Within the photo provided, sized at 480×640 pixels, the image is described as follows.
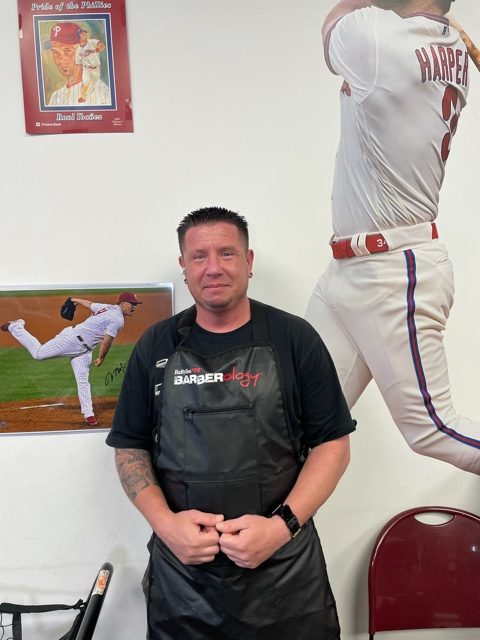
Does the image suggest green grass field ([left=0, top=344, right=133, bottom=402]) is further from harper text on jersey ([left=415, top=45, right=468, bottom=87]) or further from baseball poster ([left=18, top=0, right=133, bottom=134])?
harper text on jersey ([left=415, top=45, right=468, bottom=87])

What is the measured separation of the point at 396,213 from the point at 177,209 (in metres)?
0.60

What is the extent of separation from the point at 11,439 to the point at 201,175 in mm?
946

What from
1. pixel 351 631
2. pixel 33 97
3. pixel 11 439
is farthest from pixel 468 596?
pixel 33 97

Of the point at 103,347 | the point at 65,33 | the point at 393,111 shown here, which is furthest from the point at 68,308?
the point at 393,111

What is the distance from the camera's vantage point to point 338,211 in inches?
50.6

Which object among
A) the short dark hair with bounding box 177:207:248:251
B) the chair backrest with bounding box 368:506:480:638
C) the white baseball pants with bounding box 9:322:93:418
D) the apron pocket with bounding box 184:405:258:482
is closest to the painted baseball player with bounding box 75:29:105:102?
the short dark hair with bounding box 177:207:248:251

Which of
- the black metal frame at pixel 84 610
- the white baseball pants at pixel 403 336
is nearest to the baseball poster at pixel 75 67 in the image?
the white baseball pants at pixel 403 336

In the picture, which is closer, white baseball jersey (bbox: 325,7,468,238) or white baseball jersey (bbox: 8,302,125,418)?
white baseball jersey (bbox: 325,7,468,238)

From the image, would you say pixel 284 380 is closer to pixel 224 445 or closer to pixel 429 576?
pixel 224 445

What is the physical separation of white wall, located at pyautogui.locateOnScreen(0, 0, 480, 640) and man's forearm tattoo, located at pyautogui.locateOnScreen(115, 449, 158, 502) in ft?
1.10

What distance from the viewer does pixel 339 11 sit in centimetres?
124

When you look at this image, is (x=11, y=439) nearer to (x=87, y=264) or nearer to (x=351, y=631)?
(x=87, y=264)

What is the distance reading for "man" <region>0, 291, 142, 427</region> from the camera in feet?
4.31

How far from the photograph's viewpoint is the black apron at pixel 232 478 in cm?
99
